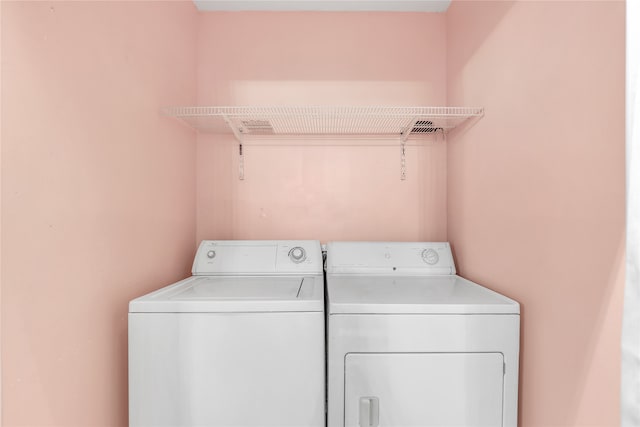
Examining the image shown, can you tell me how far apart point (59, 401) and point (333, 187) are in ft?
5.15

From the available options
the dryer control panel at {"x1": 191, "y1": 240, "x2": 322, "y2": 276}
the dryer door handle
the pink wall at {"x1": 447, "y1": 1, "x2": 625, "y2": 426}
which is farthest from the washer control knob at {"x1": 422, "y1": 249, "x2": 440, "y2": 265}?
the dryer door handle

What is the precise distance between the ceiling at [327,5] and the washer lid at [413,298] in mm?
1644

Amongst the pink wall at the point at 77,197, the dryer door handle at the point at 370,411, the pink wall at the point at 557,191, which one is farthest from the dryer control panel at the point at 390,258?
the pink wall at the point at 77,197

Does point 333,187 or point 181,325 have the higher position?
point 333,187

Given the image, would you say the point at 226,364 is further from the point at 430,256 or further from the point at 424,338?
the point at 430,256

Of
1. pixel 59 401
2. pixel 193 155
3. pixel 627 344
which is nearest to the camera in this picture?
pixel 627 344

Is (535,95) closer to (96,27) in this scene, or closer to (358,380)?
(358,380)

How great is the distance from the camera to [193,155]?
2.02m

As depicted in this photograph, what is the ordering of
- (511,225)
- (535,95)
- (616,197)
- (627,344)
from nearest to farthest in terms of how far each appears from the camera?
1. (627,344)
2. (616,197)
3. (535,95)
4. (511,225)

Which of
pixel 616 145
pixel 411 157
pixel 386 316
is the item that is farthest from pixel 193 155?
pixel 616 145

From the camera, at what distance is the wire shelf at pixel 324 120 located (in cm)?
168

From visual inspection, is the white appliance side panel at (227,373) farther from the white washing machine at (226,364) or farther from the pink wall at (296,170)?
the pink wall at (296,170)

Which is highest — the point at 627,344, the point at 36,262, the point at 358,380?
the point at 36,262

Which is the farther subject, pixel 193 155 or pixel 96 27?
pixel 193 155
